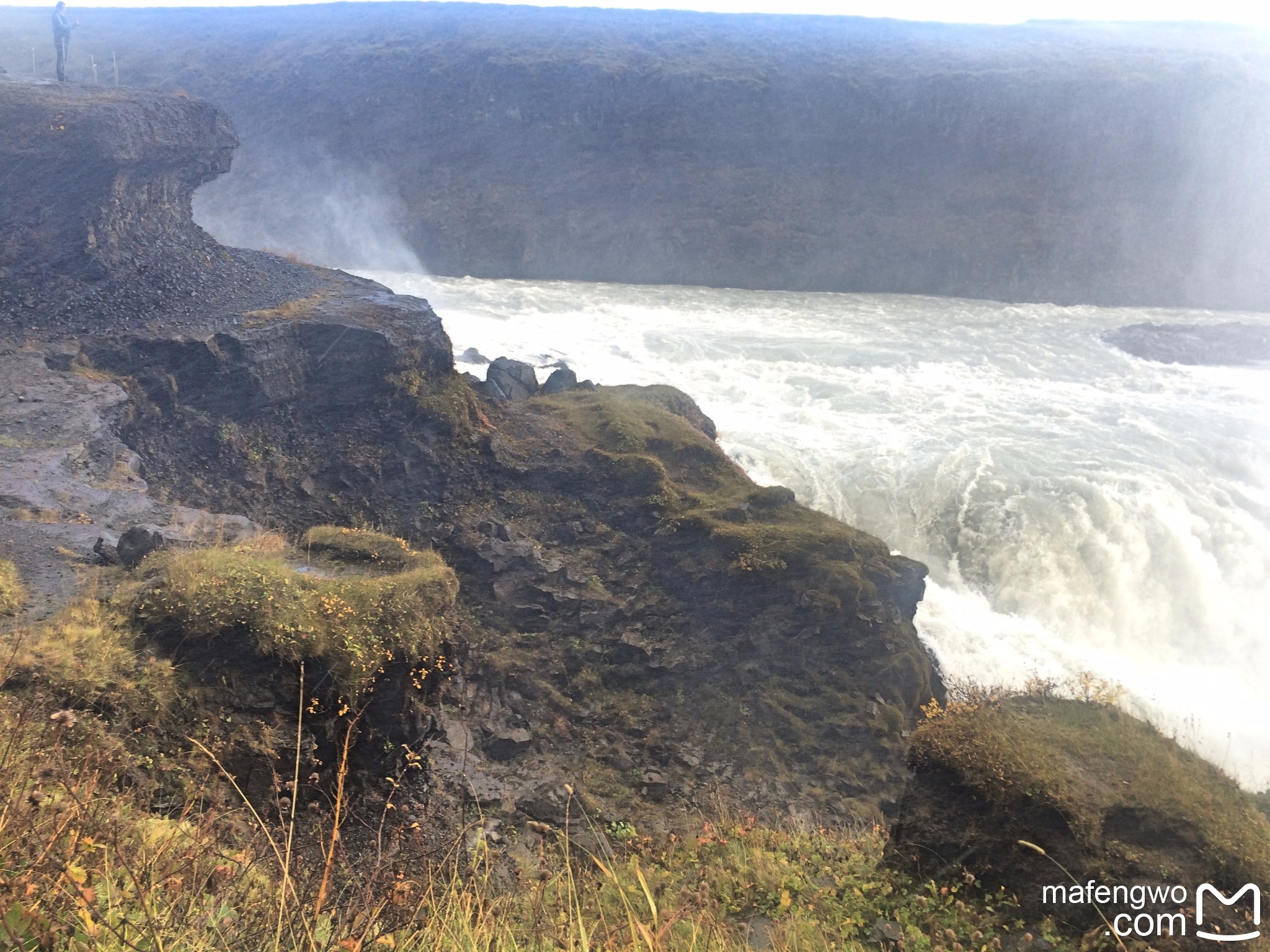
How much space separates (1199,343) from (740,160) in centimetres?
2546

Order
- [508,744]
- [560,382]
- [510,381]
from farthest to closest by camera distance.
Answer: [560,382] < [510,381] < [508,744]

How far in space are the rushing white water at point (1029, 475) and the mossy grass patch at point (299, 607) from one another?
7.61m

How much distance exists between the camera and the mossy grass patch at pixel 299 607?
290 inches

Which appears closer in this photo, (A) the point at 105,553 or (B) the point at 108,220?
(A) the point at 105,553

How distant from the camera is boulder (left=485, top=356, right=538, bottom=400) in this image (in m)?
16.2

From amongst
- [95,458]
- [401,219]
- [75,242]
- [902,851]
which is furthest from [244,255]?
[401,219]

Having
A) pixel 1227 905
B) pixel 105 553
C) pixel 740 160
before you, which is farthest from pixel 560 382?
pixel 740 160

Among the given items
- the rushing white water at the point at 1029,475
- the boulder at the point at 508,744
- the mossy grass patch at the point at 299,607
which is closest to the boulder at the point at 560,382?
the rushing white water at the point at 1029,475

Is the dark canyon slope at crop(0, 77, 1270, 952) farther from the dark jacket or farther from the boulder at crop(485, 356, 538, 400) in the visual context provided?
the dark jacket

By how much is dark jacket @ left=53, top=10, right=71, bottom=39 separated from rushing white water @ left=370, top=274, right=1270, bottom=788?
10453 mm

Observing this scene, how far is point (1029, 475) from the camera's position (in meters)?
17.7

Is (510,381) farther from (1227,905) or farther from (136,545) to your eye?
(1227,905)

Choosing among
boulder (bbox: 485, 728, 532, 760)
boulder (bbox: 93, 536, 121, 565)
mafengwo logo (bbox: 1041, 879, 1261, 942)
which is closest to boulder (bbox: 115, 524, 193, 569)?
boulder (bbox: 93, 536, 121, 565)

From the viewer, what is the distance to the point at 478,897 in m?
3.10
